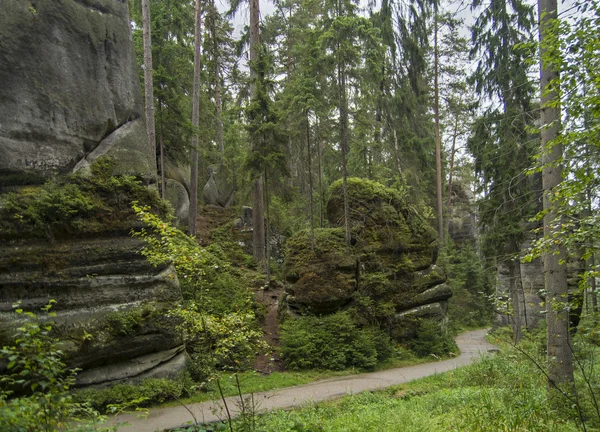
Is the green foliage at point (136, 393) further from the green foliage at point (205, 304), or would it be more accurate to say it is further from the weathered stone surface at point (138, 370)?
the green foliage at point (205, 304)

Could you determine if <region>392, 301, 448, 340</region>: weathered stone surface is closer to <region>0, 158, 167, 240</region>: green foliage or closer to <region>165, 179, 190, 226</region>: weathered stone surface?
<region>0, 158, 167, 240</region>: green foliage

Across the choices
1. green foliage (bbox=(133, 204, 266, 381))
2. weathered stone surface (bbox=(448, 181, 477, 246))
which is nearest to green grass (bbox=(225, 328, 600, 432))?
green foliage (bbox=(133, 204, 266, 381))

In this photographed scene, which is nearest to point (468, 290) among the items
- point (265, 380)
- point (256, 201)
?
point (256, 201)

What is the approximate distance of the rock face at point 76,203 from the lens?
894 centimetres

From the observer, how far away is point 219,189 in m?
23.7

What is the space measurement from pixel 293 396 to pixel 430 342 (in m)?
7.02

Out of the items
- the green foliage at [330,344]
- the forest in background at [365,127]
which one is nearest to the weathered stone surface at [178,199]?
the forest in background at [365,127]

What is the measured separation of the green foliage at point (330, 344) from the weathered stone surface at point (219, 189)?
11504 mm

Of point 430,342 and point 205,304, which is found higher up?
point 205,304

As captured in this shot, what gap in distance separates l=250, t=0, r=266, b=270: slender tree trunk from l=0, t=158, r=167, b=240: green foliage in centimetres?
680

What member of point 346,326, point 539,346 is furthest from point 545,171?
point 346,326

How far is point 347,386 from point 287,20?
20247 mm

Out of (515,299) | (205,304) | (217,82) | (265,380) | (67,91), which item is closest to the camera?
(205,304)

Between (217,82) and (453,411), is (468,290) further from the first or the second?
(453,411)
